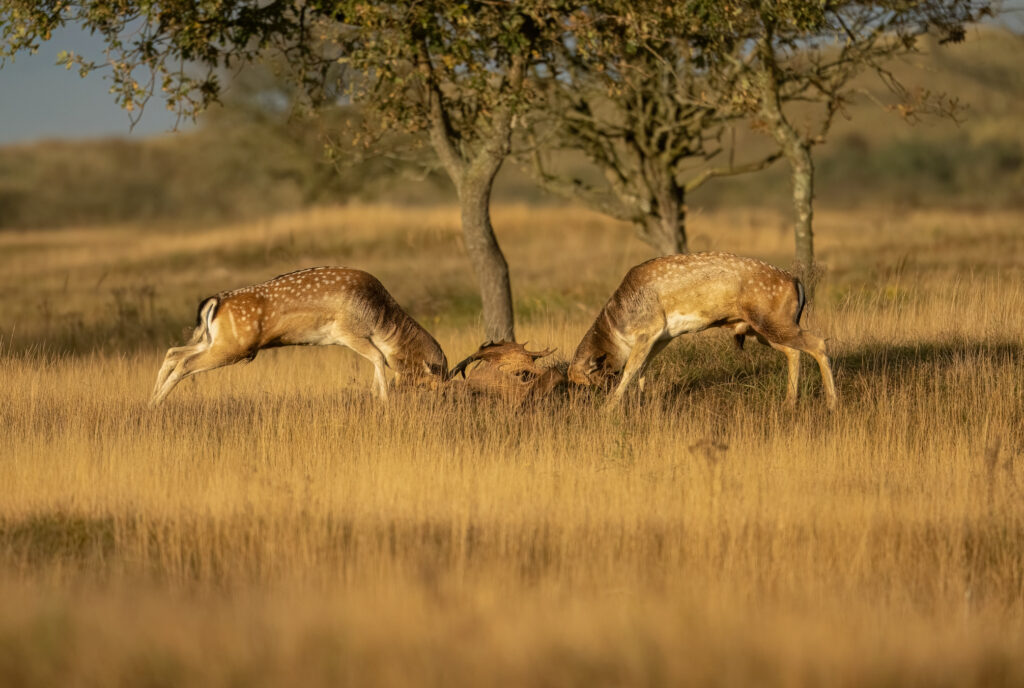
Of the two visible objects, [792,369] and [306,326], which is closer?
[792,369]

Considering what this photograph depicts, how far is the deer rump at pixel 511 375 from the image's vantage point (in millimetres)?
9703

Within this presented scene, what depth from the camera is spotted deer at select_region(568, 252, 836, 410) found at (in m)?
9.48

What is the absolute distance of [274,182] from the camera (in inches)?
1891

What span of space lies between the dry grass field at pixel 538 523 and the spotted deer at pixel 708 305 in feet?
1.50

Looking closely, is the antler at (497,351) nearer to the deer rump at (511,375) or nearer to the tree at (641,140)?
Result: the deer rump at (511,375)

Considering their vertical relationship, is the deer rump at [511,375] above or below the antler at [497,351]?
below

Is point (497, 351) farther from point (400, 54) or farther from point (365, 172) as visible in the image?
point (365, 172)

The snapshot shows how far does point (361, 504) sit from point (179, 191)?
62.9 metres

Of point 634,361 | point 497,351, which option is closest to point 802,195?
point 634,361

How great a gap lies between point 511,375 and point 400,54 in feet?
11.3

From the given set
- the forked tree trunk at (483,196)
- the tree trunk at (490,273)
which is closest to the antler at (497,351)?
the forked tree trunk at (483,196)

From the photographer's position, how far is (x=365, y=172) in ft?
143

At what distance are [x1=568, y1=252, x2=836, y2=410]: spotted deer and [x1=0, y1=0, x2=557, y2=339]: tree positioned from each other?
2.66 metres

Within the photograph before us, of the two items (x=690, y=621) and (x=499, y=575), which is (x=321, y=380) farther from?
(x=690, y=621)
